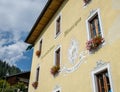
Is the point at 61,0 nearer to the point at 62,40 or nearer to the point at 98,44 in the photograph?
the point at 62,40

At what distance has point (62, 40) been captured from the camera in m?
12.6

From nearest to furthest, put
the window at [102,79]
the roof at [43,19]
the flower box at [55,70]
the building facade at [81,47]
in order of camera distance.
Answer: the window at [102,79] < the building facade at [81,47] < the flower box at [55,70] < the roof at [43,19]

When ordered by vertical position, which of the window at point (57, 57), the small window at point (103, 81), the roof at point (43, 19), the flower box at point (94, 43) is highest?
the roof at point (43, 19)

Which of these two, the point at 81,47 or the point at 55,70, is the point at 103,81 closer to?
the point at 81,47

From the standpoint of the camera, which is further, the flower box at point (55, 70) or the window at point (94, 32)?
the flower box at point (55, 70)

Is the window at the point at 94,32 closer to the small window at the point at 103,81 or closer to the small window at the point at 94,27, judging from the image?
the small window at the point at 94,27

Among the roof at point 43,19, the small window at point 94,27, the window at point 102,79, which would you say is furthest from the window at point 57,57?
the window at point 102,79

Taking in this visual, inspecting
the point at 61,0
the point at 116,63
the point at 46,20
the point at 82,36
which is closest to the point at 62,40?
the point at 82,36

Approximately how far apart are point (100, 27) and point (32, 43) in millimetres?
12661

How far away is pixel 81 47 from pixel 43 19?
788 centimetres

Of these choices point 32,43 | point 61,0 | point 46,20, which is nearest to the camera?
point 61,0

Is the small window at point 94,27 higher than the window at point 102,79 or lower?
higher

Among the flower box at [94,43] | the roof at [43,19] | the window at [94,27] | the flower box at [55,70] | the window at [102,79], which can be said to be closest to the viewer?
the window at [102,79]

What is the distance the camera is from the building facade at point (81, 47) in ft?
25.1
